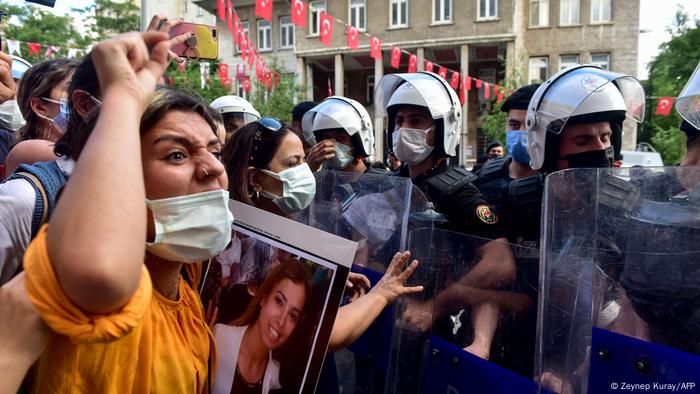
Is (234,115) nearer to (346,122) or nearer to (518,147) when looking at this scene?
(346,122)

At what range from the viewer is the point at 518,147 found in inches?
149

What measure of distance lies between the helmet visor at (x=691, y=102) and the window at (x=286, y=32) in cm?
2769

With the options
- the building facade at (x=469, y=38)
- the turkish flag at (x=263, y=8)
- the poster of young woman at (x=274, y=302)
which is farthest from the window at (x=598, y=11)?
the poster of young woman at (x=274, y=302)

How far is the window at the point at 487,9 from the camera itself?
24.8 meters

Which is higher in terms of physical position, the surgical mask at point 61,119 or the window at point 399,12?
the window at point 399,12

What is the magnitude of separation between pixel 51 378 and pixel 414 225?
116 cm

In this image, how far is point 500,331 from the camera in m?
1.60

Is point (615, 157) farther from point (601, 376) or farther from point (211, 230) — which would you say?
point (211, 230)

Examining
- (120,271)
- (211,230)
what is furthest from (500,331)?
(120,271)

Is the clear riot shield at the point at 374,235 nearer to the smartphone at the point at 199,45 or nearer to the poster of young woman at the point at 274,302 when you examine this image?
the poster of young woman at the point at 274,302

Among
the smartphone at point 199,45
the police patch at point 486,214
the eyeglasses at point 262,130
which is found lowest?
the police patch at point 486,214

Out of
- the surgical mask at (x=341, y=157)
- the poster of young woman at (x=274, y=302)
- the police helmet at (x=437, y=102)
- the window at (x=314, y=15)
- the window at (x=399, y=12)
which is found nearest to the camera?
the poster of young woman at (x=274, y=302)

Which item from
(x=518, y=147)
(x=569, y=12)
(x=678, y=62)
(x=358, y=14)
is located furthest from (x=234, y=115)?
(x=569, y=12)

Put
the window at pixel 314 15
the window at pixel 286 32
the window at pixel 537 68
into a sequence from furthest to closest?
the window at pixel 286 32
the window at pixel 314 15
the window at pixel 537 68
